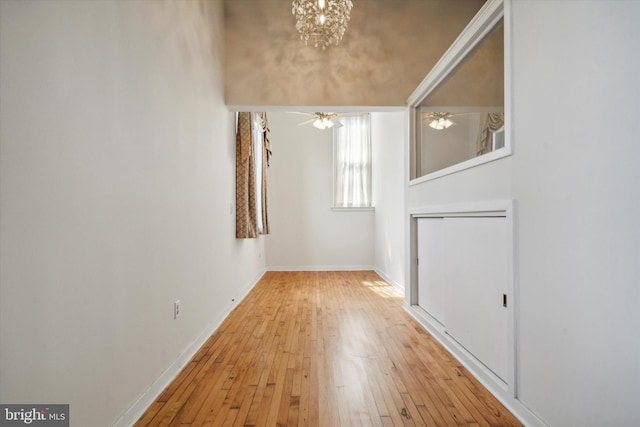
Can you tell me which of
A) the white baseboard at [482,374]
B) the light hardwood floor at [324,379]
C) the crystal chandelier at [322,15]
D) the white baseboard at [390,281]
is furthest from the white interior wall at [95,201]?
the white baseboard at [390,281]

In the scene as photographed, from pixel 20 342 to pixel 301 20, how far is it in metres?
2.60

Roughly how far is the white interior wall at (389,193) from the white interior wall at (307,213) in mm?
472

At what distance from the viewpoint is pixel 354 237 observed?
6473mm

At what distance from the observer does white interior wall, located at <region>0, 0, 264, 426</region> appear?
95 centimetres

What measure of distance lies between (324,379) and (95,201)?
1.46m

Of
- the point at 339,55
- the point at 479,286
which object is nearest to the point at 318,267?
the point at 339,55

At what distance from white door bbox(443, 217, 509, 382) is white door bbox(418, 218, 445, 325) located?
127 millimetres

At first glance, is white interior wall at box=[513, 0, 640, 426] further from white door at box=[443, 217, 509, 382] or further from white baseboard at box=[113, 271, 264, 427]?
white baseboard at box=[113, 271, 264, 427]

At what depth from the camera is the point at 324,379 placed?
196 centimetres

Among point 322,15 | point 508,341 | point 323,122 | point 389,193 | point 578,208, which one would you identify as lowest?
point 508,341

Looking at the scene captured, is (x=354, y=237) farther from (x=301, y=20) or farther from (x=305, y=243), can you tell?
(x=301, y=20)

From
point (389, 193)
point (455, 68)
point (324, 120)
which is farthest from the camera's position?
point (389, 193)

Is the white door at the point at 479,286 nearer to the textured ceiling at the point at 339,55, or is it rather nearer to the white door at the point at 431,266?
the white door at the point at 431,266

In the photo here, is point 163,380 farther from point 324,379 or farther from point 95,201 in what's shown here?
point 95,201
